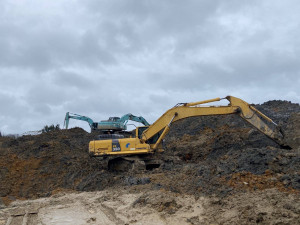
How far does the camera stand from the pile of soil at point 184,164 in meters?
9.55

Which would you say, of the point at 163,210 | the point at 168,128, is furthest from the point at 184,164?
the point at 163,210

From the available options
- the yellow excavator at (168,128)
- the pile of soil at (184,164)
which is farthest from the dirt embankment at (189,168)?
the yellow excavator at (168,128)

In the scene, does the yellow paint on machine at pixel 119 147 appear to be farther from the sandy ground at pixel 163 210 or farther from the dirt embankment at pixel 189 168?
the sandy ground at pixel 163 210

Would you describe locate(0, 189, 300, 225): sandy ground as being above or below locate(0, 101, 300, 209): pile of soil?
below

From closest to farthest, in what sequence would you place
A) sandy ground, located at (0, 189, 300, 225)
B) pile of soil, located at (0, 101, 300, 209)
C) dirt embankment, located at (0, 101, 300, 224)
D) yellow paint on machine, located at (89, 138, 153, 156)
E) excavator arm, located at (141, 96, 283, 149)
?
1. sandy ground, located at (0, 189, 300, 225)
2. dirt embankment, located at (0, 101, 300, 224)
3. pile of soil, located at (0, 101, 300, 209)
4. excavator arm, located at (141, 96, 283, 149)
5. yellow paint on machine, located at (89, 138, 153, 156)

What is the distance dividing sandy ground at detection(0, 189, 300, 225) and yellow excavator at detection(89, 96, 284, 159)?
13.0 ft

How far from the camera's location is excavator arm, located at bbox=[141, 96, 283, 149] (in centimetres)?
1391

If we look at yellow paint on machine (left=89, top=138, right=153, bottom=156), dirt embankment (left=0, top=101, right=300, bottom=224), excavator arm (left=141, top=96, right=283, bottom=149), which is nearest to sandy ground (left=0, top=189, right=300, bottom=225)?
dirt embankment (left=0, top=101, right=300, bottom=224)

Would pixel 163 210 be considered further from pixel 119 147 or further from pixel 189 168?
pixel 119 147

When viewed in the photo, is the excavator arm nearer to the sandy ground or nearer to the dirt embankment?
the dirt embankment

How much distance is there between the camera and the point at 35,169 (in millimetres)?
19281

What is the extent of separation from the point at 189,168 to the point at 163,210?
4.03m

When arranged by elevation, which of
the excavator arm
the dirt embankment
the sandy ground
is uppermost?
the excavator arm

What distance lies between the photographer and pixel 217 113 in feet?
46.9
